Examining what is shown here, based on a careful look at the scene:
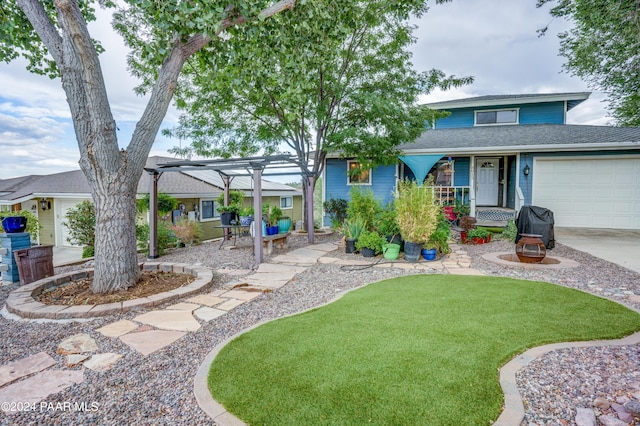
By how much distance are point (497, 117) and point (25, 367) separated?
14.6 m

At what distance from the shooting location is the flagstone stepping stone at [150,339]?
273cm

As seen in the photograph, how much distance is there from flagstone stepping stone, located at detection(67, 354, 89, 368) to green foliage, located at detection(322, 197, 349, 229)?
940cm

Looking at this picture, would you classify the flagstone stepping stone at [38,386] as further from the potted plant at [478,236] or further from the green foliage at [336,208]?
the green foliage at [336,208]

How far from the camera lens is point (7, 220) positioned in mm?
5078

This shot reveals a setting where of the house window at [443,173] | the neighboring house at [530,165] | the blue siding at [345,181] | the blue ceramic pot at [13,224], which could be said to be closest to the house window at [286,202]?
the blue siding at [345,181]

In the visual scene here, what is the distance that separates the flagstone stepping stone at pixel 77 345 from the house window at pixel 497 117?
13.7 m

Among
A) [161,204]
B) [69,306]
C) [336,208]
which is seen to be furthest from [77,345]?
[336,208]

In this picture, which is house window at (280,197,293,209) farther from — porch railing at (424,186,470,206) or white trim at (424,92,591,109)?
porch railing at (424,186,470,206)

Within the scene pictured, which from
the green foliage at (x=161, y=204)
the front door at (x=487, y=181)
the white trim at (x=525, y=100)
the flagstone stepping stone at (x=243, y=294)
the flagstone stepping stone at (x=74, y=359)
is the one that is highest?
the white trim at (x=525, y=100)

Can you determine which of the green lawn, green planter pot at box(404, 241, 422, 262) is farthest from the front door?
the green lawn

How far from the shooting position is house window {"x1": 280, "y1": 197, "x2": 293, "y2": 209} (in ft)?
64.1

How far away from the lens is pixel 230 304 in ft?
12.7

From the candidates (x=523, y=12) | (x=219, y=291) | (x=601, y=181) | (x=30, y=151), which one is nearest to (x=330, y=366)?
(x=219, y=291)

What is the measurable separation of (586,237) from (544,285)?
560cm
